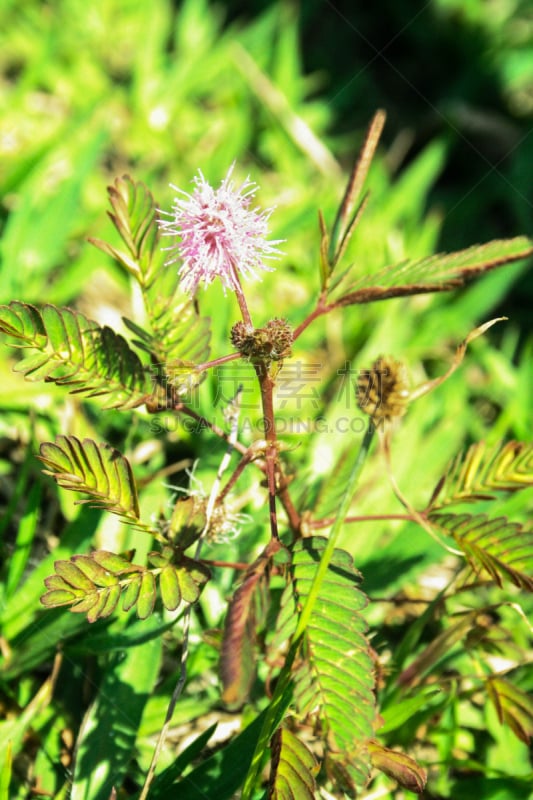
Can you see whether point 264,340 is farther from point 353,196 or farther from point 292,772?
point 292,772

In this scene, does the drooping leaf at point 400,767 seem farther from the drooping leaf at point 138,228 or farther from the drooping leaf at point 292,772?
the drooping leaf at point 138,228

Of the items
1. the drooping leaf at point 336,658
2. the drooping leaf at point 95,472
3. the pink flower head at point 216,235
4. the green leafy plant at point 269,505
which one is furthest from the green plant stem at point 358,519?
the pink flower head at point 216,235

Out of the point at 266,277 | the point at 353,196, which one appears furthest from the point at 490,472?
the point at 266,277

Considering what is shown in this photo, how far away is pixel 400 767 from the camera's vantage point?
0.91 m

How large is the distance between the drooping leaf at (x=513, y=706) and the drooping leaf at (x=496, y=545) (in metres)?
0.25

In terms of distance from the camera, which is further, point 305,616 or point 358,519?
point 358,519

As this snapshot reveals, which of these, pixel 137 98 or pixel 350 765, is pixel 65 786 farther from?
pixel 137 98

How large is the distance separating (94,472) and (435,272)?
47cm

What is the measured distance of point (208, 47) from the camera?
257 cm

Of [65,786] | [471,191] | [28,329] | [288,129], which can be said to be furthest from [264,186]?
[65,786]

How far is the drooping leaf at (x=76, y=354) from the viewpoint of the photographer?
85 cm

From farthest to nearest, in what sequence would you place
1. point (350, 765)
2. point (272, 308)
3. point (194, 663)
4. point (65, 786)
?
point (272, 308), point (194, 663), point (65, 786), point (350, 765)

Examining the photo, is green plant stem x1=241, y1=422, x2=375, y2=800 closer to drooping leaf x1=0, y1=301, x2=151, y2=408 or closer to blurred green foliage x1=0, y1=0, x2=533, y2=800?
blurred green foliage x1=0, y1=0, x2=533, y2=800

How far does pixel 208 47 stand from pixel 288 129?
533 millimetres
